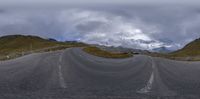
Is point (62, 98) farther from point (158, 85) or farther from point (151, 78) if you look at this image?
point (151, 78)

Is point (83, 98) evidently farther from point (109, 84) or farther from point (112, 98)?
point (109, 84)

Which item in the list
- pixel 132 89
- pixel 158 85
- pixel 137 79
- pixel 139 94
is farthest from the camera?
pixel 137 79

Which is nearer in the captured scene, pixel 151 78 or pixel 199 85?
pixel 199 85

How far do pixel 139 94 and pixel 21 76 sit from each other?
13.6 m

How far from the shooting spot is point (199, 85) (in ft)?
126

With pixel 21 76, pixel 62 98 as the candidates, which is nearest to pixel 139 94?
pixel 62 98

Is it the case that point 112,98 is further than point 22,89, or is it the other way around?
point 22,89

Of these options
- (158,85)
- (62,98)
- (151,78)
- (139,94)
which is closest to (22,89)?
(62,98)

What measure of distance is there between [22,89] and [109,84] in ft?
24.0

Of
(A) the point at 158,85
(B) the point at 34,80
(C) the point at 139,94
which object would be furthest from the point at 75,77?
(C) the point at 139,94

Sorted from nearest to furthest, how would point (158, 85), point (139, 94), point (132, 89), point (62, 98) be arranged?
point (62, 98) → point (139, 94) → point (132, 89) → point (158, 85)

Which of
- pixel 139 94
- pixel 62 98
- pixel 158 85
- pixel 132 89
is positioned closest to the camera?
pixel 62 98

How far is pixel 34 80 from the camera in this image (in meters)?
38.4

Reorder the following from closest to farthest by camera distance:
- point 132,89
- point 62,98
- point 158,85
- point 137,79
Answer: point 62,98, point 132,89, point 158,85, point 137,79
